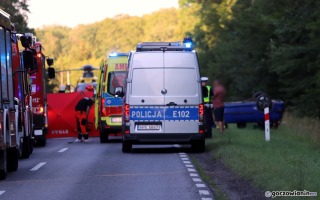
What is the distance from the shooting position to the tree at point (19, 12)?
57747 millimetres

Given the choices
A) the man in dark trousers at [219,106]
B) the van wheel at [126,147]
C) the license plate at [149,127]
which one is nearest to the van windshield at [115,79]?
the man in dark trousers at [219,106]

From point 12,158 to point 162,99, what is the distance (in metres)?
5.88

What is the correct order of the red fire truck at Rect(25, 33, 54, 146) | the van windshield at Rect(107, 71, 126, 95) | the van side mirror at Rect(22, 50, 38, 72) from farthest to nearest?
the van windshield at Rect(107, 71, 126, 95) → the red fire truck at Rect(25, 33, 54, 146) → the van side mirror at Rect(22, 50, 38, 72)

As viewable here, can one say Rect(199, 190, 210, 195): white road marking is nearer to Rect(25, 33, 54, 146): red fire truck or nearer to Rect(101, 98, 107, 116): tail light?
Rect(25, 33, 54, 146): red fire truck

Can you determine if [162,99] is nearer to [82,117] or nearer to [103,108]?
[103,108]

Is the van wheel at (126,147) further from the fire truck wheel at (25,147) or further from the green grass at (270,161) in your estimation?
the fire truck wheel at (25,147)

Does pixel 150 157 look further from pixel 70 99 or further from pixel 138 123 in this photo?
pixel 70 99

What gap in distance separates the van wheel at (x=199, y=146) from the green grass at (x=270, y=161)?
266 mm

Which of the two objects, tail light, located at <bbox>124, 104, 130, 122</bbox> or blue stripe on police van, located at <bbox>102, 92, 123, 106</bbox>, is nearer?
tail light, located at <bbox>124, 104, 130, 122</bbox>

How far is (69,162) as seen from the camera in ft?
69.0

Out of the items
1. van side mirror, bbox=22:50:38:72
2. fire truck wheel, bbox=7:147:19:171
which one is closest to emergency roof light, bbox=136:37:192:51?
van side mirror, bbox=22:50:38:72

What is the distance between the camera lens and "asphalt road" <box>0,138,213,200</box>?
14133mm

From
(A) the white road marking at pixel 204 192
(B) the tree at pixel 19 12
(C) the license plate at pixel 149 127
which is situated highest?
(B) the tree at pixel 19 12

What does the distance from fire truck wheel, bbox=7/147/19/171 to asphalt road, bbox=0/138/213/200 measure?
242mm
